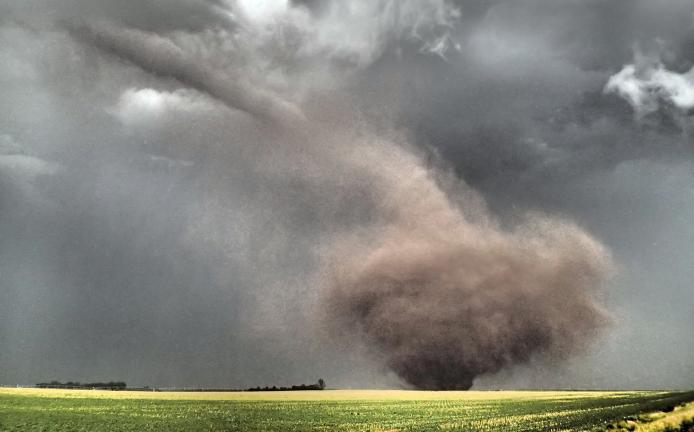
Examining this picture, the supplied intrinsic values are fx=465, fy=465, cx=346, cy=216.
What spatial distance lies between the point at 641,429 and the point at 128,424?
42.7 m

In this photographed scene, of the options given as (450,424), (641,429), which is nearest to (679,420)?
(641,429)

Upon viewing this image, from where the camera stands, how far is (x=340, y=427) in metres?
41.6

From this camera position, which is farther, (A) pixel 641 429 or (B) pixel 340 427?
(B) pixel 340 427

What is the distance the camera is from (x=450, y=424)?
143 ft

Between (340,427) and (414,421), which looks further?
(414,421)

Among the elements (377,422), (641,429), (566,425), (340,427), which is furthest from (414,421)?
(641,429)

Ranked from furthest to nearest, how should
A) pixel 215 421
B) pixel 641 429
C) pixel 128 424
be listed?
pixel 215 421 < pixel 128 424 < pixel 641 429

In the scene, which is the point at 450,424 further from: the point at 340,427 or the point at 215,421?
the point at 215,421

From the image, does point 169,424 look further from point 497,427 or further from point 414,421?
point 497,427

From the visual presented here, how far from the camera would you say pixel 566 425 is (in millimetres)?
38875

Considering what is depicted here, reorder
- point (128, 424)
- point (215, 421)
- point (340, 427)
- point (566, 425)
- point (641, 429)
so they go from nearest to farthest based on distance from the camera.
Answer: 1. point (641, 429)
2. point (566, 425)
3. point (340, 427)
4. point (128, 424)
5. point (215, 421)

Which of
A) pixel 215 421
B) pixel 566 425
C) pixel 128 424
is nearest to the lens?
pixel 566 425

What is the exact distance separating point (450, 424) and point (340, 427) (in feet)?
34.2

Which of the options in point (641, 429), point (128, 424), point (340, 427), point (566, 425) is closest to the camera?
point (641, 429)
